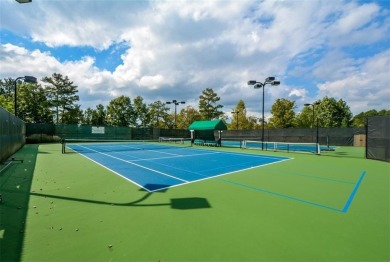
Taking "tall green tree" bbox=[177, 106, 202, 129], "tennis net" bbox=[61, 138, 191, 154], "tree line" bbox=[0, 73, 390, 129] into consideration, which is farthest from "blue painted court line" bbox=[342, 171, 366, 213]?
"tall green tree" bbox=[177, 106, 202, 129]

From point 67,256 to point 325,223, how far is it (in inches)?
168

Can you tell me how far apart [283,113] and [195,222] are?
48.4m

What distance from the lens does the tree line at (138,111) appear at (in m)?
46.7

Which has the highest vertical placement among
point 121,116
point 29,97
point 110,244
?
point 29,97

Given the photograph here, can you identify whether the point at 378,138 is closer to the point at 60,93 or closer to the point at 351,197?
the point at 351,197

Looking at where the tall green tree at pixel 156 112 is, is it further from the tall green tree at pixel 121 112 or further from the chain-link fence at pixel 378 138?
the chain-link fence at pixel 378 138

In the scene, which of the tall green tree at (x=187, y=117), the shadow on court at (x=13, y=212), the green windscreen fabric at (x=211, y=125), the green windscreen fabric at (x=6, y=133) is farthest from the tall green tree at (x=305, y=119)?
the shadow on court at (x=13, y=212)

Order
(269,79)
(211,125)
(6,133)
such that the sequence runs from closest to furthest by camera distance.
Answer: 1. (6,133)
2. (269,79)
3. (211,125)

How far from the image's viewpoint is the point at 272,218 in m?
4.39

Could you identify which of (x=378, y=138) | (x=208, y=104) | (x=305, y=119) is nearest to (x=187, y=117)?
(x=208, y=104)

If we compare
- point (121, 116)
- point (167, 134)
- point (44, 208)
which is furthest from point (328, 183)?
point (121, 116)

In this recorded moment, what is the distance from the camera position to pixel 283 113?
48344 mm

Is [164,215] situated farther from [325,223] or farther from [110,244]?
[325,223]

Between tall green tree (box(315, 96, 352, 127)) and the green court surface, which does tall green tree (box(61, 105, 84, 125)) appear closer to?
the green court surface
